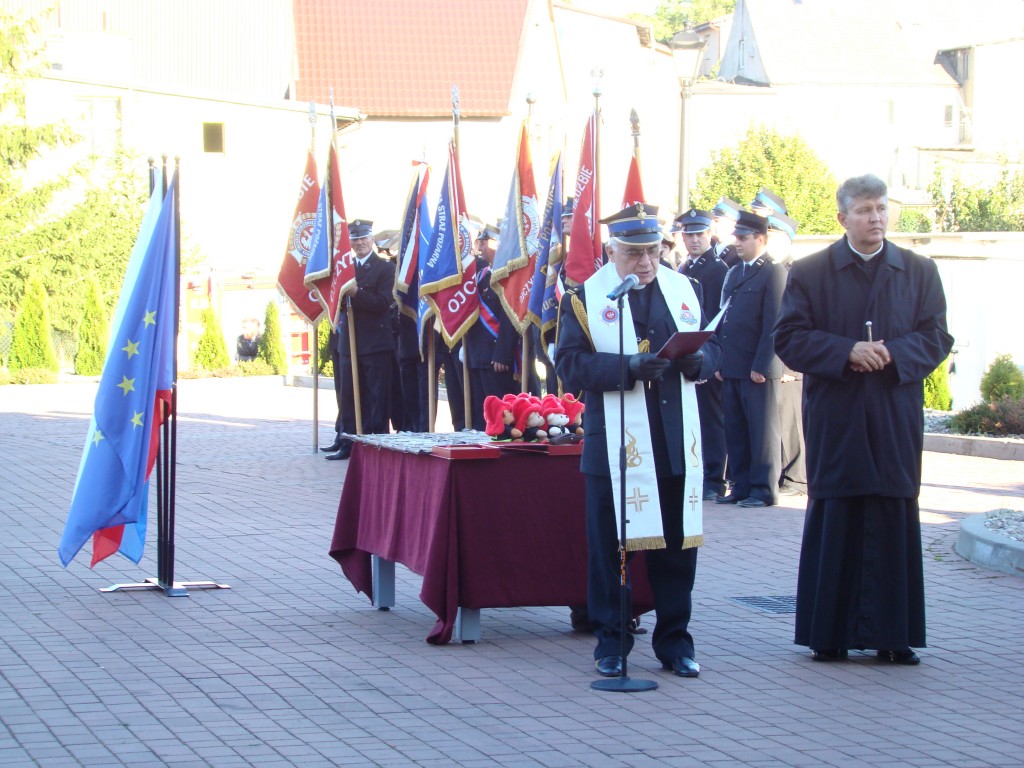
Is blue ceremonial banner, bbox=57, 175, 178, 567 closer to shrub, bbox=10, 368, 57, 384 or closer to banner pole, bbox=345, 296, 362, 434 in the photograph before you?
banner pole, bbox=345, 296, 362, 434

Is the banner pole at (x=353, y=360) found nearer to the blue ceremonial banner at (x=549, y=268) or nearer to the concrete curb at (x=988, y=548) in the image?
the blue ceremonial banner at (x=549, y=268)

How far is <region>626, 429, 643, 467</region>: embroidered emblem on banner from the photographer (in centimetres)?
662

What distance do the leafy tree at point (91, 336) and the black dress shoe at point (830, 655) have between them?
27261mm

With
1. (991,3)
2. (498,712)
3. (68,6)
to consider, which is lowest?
(498,712)

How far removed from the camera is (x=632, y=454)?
662 centimetres

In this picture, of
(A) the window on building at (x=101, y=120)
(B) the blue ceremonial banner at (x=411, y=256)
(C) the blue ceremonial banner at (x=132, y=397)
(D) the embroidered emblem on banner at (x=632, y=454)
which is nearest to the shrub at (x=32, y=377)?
(A) the window on building at (x=101, y=120)

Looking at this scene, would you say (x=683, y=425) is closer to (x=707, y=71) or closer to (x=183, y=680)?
(x=183, y=680)

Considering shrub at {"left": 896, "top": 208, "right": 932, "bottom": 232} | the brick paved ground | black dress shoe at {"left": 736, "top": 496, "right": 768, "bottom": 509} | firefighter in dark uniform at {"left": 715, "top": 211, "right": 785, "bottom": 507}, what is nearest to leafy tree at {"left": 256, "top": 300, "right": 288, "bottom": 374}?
shrub at {"left": 896, "top": 208, "right": 932, "bottom": 232}

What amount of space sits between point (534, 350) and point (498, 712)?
754 cm

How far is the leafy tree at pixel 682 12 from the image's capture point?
95688 millimetres

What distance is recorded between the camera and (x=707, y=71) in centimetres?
8112

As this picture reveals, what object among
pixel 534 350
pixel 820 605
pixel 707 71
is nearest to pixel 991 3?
pixel 707 71

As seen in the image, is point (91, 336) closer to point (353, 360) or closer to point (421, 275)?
point (353, 360)

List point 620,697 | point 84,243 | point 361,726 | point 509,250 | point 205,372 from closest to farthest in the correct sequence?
point 361,726
point 620,697
point 509,250
point 205,372
point 84,243
